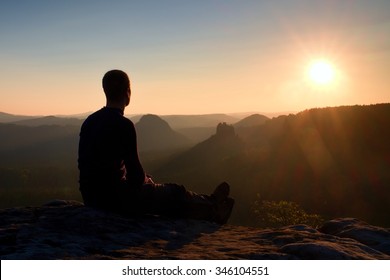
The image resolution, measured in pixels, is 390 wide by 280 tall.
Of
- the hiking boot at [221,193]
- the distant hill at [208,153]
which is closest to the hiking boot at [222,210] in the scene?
the hiking boot at [221,193]

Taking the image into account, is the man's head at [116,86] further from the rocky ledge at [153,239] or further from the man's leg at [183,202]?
the rocky ledge at [153,239]

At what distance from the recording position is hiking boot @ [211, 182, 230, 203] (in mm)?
8844

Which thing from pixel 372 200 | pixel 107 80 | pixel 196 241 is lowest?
pixel 372 200

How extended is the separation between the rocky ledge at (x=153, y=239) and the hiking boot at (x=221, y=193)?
2.43ft

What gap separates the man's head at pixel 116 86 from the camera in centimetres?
741

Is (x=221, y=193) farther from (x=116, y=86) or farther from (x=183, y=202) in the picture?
(x=116, y=86)

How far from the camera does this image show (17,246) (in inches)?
200

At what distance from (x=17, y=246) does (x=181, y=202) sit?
13.0 ft

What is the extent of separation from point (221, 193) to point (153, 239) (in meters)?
2.84

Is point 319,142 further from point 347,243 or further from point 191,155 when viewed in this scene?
point 347,243

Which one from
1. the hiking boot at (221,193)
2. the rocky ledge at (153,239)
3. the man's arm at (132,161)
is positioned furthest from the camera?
the hiking boot at (221,193)

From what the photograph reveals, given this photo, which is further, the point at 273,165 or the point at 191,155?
the point at 191,155
